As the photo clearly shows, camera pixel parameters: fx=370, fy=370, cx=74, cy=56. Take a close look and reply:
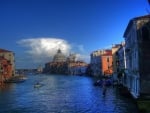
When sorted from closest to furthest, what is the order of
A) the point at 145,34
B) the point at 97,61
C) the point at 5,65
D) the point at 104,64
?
the point at 145,34, the point at 5,65, the point at 104,64, the point at 97,61

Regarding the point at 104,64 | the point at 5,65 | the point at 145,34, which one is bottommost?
the point at 5,65

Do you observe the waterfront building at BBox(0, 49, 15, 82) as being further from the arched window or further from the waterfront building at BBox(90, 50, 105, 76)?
the arched window

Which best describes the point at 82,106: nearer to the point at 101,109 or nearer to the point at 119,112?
the point at 101,109

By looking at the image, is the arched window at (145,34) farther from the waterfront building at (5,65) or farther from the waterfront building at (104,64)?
the waterfront building at (104,64)

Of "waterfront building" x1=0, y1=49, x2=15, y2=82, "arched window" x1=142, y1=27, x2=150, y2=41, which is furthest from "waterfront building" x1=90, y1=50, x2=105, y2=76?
"arched window" x1=142, y1=27, x2=150, y2=41

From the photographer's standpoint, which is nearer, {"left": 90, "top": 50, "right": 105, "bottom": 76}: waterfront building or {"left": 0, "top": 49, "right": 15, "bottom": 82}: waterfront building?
{"left": 0, "top": 49, "right": 15, "bottom": 82}: waterfront building

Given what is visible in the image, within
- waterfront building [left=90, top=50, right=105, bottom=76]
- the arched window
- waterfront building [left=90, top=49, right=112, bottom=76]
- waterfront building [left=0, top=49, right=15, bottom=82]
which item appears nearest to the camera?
the arched window

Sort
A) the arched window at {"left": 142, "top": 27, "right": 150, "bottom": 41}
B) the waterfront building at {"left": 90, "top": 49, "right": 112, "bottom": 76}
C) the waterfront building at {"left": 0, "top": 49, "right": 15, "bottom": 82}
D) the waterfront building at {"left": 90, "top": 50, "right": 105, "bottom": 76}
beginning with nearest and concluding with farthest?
the arched window at {"left": 142, "top": 27, "right": 150, "bottom": 41}, the waterfront building at {"left": 0, "top": 49, "right": 15, "bottom": 82}, the waterfront building at {"left": 90, "top": 49, "right": 112, "bottom": 76}, the waterfront building at {"left": 90, "top": 50, "right": 105, "bottom": 76}

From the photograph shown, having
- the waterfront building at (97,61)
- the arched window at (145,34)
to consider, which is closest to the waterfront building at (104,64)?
the waterfront building at (97,61)

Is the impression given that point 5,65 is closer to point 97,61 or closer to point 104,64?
point 104,64

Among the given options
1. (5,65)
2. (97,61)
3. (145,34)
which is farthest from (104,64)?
(145,34)

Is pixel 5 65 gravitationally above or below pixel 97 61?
below

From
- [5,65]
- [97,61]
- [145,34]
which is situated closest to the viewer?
[145,34]

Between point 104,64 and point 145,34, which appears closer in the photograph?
point 145,34
